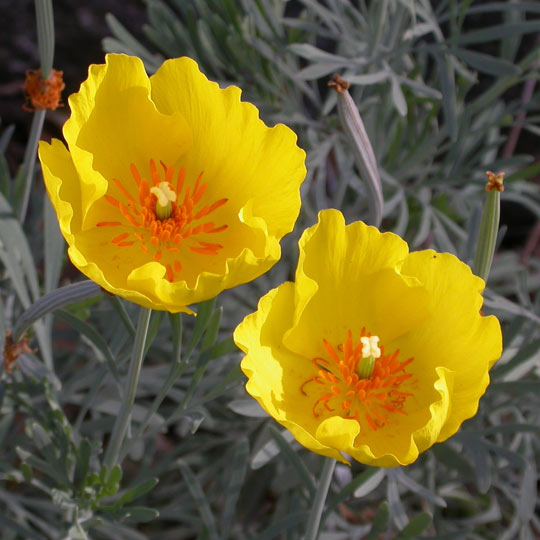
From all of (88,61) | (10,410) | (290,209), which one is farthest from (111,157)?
(88,61)

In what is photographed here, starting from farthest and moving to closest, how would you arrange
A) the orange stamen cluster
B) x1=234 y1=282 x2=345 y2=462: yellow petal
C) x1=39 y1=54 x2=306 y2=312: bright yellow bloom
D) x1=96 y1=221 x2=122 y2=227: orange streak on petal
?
the orange stamen cluster → x1=96 y1=221 x2=122 y2=227: orange streak on petal → x1=39 y1=54 x2=306 y2=312: bright yellow bloom → x1=234 y1=282 x2=345 y2=462: yellow petal

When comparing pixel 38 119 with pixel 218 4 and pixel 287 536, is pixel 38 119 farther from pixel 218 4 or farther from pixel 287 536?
pixel 287 536

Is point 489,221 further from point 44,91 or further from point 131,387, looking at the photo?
point 44,91

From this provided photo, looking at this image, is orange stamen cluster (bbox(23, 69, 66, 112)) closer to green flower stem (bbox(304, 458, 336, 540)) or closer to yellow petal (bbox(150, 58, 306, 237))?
yellow petal (bbox(150, 58, 306, 237))

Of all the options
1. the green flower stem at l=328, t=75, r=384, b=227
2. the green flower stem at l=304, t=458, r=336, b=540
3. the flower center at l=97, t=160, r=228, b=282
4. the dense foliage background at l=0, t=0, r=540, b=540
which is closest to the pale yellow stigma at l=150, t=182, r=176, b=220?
the flower center at l=97, t=160, r=228, b=282

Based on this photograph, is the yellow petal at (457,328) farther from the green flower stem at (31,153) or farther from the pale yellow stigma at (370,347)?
the green flower stem at (31,153)

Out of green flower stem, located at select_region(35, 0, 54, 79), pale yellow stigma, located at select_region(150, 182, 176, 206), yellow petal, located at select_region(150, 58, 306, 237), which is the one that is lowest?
pale yellow stigma, located at select_region(150, 182, 176, 206)

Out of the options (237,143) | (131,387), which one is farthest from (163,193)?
(131,387)
